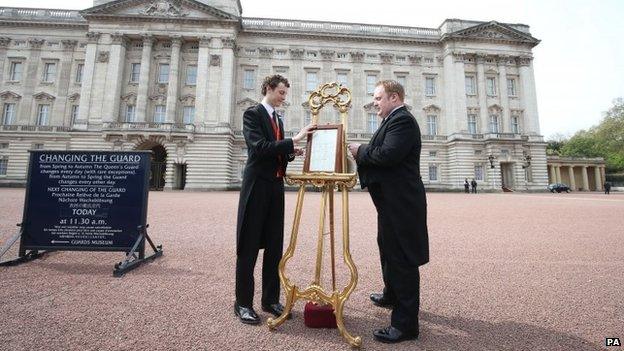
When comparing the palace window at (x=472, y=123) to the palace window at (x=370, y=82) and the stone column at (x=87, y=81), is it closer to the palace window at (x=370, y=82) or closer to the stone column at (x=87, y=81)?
the palace window at (x=370, y=82)

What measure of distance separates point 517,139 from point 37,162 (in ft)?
130

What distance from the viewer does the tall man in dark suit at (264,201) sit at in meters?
2.98

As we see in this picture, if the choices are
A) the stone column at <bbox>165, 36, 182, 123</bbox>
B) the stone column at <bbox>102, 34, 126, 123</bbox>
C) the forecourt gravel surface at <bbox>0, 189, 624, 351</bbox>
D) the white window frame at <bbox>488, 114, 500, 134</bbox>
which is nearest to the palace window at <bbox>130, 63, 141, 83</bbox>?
the stone column at <bbox>102, 34, 126, 123</bbox>

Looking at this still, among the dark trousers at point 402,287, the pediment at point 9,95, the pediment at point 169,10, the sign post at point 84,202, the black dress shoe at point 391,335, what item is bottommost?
the black dress shoe at point 391,335

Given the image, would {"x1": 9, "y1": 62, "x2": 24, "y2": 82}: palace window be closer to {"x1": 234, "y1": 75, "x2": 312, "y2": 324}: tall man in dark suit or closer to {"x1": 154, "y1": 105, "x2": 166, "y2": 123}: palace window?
{"x1": 154, "y1": 105, "x2": 166, "y2": 123}: palace window

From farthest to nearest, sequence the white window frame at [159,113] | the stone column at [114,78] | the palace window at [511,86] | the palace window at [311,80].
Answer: the palace window at [511,86] < the palace window at [311,80] < the white window frame at [159,113] < the stone column at [114,78]

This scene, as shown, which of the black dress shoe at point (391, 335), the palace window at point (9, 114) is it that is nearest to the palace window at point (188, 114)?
the palace window at point (9, 114)

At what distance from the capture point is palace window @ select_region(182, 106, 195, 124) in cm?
3152

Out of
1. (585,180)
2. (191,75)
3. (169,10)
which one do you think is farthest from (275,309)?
(585,180)

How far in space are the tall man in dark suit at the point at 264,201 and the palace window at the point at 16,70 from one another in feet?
144

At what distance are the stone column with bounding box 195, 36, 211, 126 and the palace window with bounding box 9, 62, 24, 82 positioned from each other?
1969 centimetres

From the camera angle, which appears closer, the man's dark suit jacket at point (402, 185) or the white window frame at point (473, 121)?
the man's dark suit jacket at point (402, 185)

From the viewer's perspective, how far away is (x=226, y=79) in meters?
30.9

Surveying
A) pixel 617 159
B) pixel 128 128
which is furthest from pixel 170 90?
pixel 617 159
